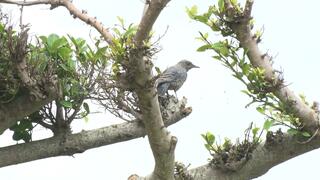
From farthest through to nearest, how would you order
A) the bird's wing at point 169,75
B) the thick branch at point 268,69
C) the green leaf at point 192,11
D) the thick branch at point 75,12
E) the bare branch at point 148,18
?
the bird's wing at point 169,75 → the green leaf at point 192,11 → the thick branch at point 268,69 → the thick branch at point 75,12 → the bare branch at point 148,18

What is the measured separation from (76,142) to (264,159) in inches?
23.9

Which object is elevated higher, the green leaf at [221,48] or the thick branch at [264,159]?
the green leaf at [221,48]

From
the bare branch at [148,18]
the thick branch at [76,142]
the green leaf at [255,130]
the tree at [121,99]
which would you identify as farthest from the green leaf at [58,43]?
the green leaf at [255,130]

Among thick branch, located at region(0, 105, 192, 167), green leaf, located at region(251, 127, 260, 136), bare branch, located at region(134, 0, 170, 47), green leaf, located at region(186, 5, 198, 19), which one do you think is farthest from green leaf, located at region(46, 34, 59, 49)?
green leaf, located at region(251, 127, 260, 136)

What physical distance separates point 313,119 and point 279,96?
13 cm

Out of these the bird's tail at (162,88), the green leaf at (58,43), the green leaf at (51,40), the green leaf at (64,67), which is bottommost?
the bird's tail at (162,88)

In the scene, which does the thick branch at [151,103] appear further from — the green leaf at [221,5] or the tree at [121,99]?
the green leaf at [221,5]

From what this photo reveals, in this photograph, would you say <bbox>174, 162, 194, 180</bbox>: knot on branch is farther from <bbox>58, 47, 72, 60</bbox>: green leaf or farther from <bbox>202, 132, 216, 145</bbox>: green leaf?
<bbox>58, 47, 72, 60</bbox>: green leaf

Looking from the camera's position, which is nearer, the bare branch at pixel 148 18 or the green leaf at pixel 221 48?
the bare branch at pixel 148 18

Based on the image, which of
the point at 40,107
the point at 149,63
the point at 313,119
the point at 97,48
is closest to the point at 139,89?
the point at 149,63

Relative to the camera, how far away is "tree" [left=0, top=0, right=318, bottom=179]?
180 centimetres

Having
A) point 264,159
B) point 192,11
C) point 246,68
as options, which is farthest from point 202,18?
point 264,159

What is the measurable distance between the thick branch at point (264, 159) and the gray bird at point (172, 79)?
314 millimetres

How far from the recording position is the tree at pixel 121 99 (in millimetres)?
1798
